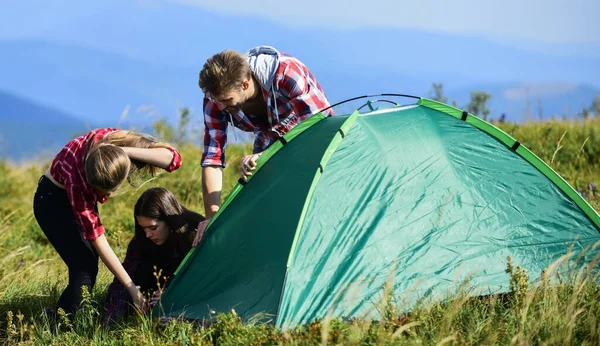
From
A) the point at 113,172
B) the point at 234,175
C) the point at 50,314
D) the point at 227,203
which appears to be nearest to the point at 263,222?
the point at 227,203

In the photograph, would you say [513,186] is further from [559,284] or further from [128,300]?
[128,300]

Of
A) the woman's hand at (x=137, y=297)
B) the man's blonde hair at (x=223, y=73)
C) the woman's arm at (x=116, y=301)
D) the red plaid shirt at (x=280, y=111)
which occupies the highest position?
the man's blonde hair at (x=223, y=73)

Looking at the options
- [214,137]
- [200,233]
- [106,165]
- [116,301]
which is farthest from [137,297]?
[214,137]

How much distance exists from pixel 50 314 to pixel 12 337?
32 cm

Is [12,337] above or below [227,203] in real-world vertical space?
below

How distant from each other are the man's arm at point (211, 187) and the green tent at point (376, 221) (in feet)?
1.76

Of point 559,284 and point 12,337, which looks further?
point 12,337

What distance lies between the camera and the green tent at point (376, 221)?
407cm

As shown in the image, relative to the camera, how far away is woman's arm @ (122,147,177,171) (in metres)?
4.46

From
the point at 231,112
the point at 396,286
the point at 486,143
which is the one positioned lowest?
the point at 396,286

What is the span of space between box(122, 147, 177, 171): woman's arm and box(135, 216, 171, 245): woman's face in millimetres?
475

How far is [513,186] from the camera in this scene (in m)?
4.68

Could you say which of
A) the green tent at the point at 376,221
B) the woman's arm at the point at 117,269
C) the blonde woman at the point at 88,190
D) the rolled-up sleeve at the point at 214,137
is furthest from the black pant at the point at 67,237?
the rolled-up sleeve at the point at 214,137

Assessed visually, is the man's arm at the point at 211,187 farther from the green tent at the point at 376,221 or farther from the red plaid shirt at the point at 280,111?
the green tent at the point at 376,221
